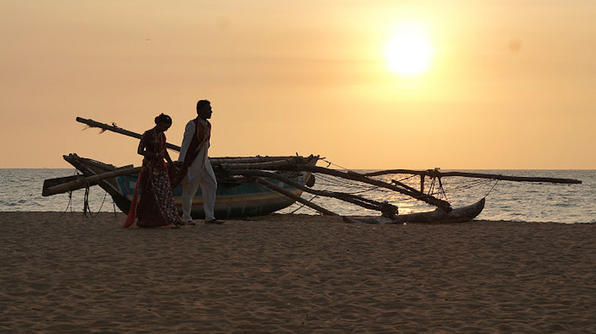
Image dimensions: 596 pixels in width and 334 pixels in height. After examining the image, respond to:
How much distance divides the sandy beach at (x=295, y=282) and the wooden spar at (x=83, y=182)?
2.54 meters

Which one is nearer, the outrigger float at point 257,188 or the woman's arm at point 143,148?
the woman's arm at point 143,148

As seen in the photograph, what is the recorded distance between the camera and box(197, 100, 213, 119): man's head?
44.0 feet

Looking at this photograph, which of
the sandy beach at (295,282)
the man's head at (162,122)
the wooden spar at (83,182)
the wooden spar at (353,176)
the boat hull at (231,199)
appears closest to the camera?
the sandy beach at (295,282)

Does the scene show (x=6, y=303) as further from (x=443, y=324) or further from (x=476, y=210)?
(x=476, y=210)

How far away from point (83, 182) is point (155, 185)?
3.25 meters

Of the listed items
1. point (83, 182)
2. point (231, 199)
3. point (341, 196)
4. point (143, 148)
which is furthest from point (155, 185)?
point (341, 196)

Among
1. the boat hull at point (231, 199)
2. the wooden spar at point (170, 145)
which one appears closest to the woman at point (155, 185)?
the boat hull at point (231, 199)

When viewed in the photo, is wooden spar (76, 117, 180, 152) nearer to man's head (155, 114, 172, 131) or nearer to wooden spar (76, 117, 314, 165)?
wooden spar (76, 117, 314, 165)

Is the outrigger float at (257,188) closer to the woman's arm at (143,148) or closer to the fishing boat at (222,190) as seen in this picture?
the fishing boat at (222,190)

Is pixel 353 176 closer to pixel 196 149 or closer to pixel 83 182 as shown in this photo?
pixel 196 149

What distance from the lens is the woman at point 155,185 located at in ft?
42.8

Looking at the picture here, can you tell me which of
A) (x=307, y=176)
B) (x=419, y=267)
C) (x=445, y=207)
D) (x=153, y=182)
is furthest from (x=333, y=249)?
(x=307, y=176)

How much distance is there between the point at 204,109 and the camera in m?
13.4

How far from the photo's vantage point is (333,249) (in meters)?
10.4
